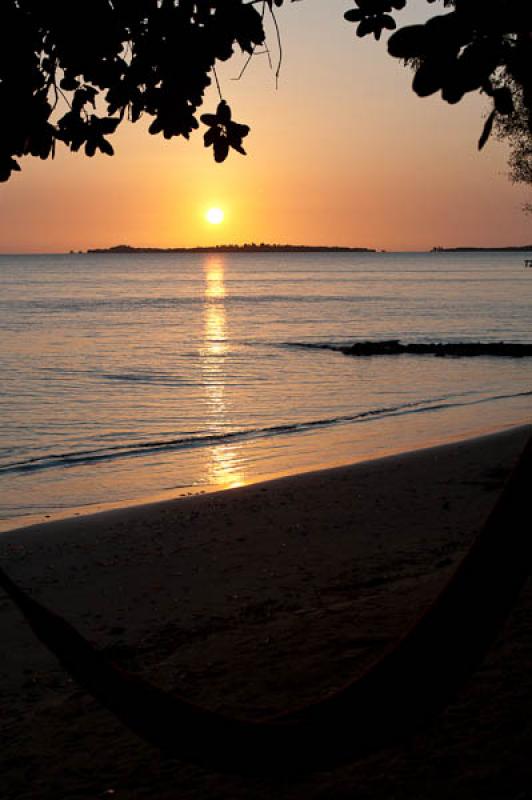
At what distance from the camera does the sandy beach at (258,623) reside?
4.04 m

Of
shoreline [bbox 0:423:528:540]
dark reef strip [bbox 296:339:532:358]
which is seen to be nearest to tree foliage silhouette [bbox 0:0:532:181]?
shoreline [bbox 0:423:528:540]

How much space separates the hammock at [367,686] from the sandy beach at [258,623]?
140 centimetres

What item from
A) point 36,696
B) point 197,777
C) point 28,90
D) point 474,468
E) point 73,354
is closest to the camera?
point 197,777

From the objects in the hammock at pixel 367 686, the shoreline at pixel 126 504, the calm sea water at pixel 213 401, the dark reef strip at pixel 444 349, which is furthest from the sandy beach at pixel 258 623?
the dark reef strip at pixel 444 349

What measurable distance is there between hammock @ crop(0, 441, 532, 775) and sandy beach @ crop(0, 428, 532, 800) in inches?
55.1

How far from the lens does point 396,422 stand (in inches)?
750

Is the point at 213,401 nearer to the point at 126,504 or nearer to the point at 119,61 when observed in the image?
the point at 126,504

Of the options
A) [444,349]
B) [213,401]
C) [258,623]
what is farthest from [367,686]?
[444,349]

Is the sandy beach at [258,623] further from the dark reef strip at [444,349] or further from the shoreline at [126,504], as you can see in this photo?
the dark reef strip at [444,349]

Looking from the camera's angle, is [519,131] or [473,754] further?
[519,131]

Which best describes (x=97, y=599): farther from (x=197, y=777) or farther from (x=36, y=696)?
(x=197, y=777)

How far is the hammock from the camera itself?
1879mm

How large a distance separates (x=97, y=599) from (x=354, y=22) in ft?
14.4

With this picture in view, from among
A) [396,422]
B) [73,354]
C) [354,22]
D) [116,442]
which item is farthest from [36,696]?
[73,354]
